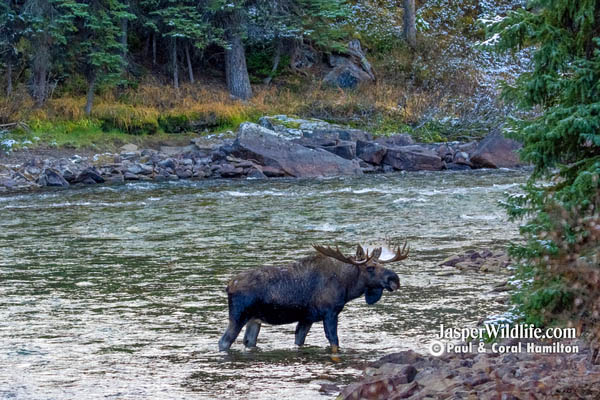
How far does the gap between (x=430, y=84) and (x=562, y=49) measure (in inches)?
1467

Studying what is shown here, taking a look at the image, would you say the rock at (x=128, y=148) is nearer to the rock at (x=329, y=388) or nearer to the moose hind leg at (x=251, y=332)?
the moose hind leg at (x=251, y=332)

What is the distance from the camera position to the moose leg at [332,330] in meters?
9.81

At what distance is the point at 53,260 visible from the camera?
15992mm

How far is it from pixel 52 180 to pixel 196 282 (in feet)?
58.5

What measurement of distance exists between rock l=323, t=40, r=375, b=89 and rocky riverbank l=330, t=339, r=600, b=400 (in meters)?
36.0

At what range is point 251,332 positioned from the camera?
10.1 m

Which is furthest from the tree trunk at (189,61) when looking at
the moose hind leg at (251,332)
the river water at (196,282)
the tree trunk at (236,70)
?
the moose hind leg at (251,332)

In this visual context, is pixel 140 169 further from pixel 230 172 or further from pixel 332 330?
pixel 332 330

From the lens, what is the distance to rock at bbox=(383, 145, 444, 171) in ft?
108

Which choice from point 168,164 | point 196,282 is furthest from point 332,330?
point 168,164

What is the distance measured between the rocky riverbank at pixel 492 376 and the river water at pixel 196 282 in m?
0.92

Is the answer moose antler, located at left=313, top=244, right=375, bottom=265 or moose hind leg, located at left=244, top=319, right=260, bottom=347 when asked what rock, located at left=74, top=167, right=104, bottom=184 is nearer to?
moose hind leg, located at left=244, top=319, right=260, bottom=347

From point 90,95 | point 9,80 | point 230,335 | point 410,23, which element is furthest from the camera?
point 410,23

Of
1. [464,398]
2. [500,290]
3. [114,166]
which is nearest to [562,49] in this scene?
[464,398]
